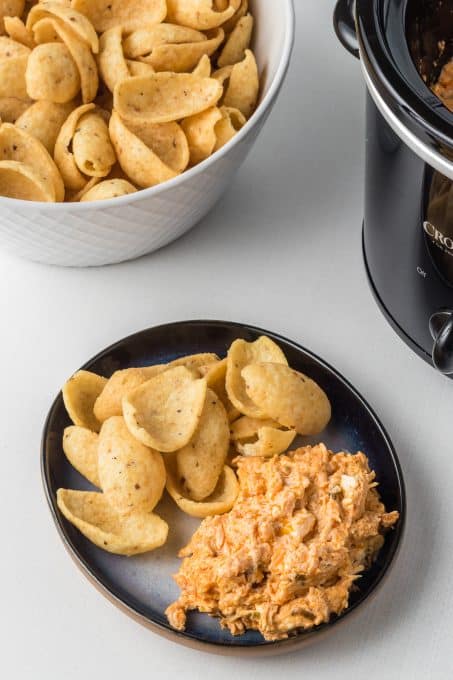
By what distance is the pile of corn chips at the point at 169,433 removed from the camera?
939mm

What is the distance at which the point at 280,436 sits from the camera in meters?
0.97

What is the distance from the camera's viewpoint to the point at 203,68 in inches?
43.8

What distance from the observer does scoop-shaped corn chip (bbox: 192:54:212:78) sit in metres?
1.11

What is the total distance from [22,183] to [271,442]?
382 millimetres

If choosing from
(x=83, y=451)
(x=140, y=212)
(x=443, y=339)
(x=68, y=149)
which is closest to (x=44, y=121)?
(x=68, y=149)

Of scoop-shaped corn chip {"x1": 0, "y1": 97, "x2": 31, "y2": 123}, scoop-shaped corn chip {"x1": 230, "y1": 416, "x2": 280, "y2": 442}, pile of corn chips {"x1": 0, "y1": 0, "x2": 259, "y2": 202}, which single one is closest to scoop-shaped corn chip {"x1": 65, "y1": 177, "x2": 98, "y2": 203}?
pile of corn chips {"x1": 0, "y1": 0, "x2": 259, "y2": 202}

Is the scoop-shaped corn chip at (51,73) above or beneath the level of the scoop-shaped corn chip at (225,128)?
above

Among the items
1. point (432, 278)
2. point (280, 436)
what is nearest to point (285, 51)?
point (432, 278)

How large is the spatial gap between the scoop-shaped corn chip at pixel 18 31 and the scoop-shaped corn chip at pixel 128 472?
0.47m

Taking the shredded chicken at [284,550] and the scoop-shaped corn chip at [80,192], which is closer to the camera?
the shredded chicken at [284,550]

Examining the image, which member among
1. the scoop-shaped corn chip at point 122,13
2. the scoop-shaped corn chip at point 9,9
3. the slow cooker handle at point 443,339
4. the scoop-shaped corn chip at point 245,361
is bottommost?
the scoop-shaped corn chip at point 245,361

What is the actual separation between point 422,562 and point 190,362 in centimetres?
31

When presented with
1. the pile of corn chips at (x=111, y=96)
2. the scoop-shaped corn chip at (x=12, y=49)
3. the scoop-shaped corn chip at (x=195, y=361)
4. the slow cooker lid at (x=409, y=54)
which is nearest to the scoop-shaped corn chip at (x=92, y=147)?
the pile of corn chips at (x=111, y=96)

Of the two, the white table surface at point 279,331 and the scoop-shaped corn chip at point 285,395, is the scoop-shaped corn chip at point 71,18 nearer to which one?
the white table surface at point 279,331
